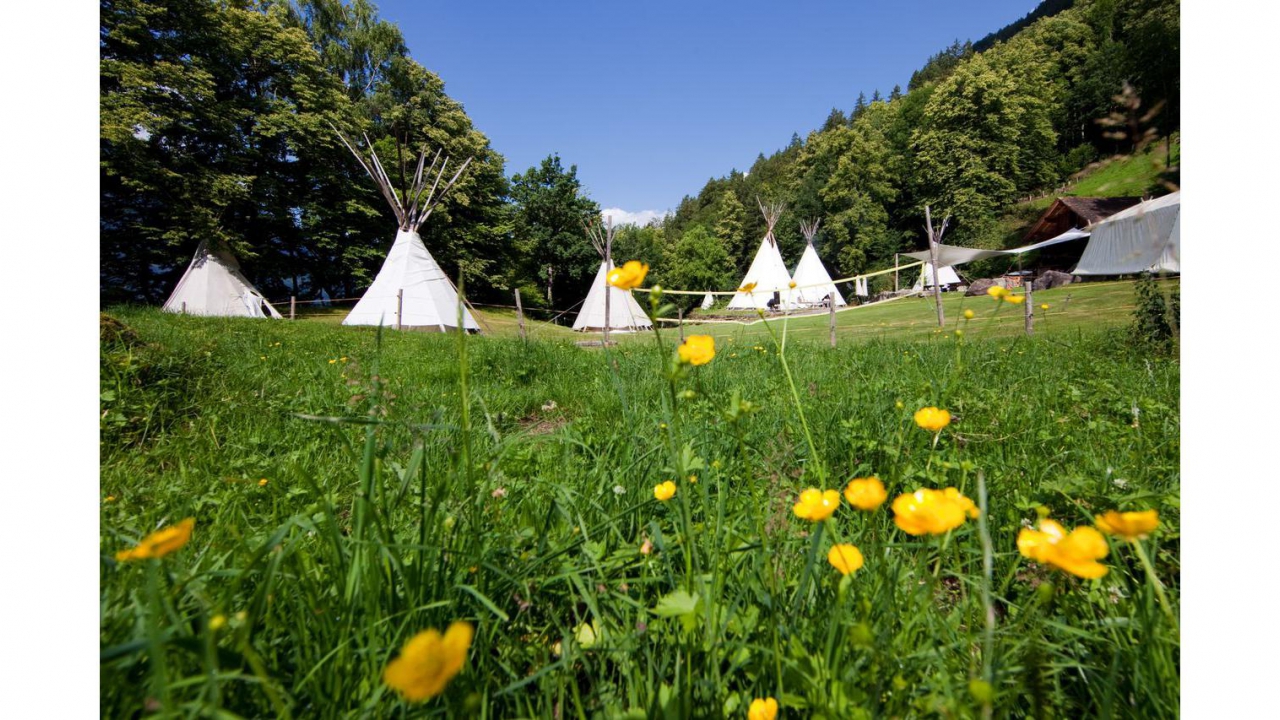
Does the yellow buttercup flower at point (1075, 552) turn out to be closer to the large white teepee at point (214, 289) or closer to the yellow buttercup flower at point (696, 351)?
the yellow buttercup flower at point (696, 351)

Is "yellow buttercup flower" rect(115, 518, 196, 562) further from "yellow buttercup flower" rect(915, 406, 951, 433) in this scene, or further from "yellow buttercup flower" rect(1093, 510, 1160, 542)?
"yellow buttercup flower" rect(915, 406, 951, 433)

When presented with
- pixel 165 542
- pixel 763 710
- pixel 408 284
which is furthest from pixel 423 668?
pixel 408 284

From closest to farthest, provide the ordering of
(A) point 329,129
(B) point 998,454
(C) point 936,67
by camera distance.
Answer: (B) point 998,454 → (A) point 329,129 → (C) point 936,67

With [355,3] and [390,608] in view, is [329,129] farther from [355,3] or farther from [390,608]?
[390,608]

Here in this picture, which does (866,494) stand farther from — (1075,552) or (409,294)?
(409,294)

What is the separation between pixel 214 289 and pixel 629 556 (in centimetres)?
1659

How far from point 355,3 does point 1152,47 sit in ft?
91.0

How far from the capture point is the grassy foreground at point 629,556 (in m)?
0.51

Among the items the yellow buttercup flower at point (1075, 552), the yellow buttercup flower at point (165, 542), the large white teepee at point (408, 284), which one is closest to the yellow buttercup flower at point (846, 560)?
the yellow buttercup flower at point (1075, 552)

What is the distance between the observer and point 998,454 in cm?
143

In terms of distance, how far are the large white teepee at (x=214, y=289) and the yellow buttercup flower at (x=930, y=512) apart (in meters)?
15.3
